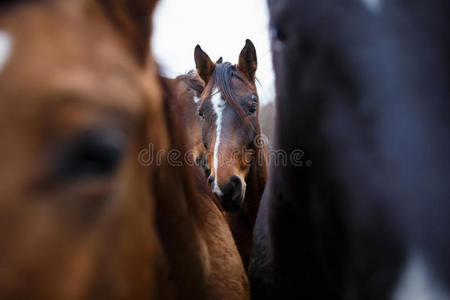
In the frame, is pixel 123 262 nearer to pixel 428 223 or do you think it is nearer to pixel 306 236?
pixel 428 223

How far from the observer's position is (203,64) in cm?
399

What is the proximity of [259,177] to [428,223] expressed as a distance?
8.83 feet

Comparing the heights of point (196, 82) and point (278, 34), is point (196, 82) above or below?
above

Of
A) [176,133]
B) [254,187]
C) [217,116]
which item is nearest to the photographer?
[176,133]

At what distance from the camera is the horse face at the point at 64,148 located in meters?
0.87

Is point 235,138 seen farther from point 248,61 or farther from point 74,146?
point 74,146

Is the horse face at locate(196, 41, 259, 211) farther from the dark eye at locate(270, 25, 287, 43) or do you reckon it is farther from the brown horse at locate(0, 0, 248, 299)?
the brown horse at locate(0, 0, 248, 299)

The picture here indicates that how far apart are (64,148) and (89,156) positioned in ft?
0.21

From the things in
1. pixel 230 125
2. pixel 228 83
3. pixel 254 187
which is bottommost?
pixel 254 187

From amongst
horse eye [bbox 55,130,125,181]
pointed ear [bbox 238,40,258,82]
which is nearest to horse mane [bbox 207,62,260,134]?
pointed ear [bbox 238,40,258,82]

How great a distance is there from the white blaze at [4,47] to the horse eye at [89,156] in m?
0.23

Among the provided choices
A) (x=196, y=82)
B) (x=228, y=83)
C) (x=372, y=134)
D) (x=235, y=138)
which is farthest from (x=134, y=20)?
(x=196, y=82)

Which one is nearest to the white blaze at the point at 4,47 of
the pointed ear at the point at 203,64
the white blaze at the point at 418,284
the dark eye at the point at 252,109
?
the white blaze at the point at 418,284

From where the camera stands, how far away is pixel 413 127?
117 cm
